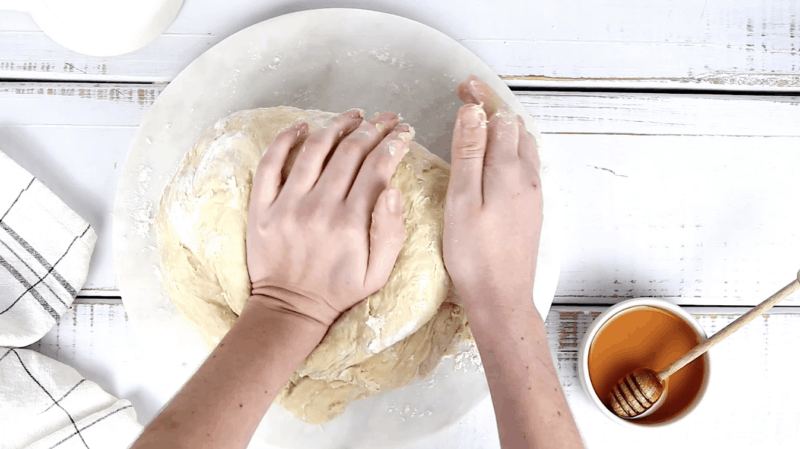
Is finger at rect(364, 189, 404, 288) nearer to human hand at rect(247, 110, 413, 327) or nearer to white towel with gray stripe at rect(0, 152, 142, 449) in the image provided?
human hand at rect(247, 110, 413, 327)

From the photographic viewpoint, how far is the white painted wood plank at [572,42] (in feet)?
2.47

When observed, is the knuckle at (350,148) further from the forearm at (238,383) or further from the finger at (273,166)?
the forearm at (238,383)

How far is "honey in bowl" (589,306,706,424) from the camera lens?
698mm

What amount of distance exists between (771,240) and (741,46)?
0.29 meters

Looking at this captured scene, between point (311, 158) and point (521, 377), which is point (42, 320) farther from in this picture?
point (521, 377)

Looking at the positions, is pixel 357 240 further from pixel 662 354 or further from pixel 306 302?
pixel 662 354

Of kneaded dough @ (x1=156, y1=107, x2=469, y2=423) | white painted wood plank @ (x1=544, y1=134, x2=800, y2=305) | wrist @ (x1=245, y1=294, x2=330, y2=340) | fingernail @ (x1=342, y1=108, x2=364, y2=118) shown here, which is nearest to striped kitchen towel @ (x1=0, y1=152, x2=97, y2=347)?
kneaded dough @ (x1=156, y1=107, x2=469, y2=423)

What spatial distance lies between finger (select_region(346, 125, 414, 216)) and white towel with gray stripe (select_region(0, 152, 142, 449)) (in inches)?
16.0

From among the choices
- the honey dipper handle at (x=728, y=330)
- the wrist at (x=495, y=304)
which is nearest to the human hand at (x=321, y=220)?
the wrist at (x=495, y=304)

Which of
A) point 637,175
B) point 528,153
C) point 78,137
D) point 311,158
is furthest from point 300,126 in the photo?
point 637,175

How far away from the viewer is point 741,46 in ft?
2.59

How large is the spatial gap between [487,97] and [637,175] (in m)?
0.29

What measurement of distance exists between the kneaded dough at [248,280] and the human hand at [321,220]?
21mm

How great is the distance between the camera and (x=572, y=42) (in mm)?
776
